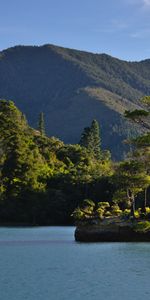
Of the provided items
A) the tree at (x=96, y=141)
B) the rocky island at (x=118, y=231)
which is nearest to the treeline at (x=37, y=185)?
the tree at (x=96, y=141)

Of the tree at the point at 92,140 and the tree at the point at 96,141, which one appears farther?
the tree at the point at 96,141

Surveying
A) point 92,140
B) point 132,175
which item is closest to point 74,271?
point 132,175

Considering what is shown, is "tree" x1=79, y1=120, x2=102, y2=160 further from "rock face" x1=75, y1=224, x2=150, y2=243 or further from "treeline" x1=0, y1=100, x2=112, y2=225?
"rock face" x1=75, y1=224, x2=150, y2=243

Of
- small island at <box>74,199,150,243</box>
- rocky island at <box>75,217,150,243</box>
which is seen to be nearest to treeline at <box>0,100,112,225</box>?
small island at <box>74,199,150,243</box>

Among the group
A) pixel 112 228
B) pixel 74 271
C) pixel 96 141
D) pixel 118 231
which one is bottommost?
pixel 74 271

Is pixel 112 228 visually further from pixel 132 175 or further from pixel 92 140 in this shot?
pixel 92 140

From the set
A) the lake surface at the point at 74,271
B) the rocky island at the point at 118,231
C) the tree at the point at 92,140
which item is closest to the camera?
the lake surface at the point at 74,271

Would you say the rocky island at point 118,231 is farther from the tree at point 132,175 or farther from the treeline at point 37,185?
the treeline at point 37,185

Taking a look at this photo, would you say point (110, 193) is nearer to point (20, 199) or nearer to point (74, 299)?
point (20, 199)

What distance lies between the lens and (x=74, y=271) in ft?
121

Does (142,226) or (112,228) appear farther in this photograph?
(112,228)

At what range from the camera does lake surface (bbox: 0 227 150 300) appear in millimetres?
29062

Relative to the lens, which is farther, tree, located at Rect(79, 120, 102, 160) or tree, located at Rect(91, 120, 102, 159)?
tree, located at Rect(91, 120, 102, 159)

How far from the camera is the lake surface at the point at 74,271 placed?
95.3 feet
